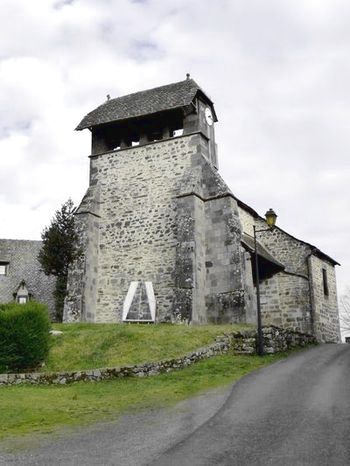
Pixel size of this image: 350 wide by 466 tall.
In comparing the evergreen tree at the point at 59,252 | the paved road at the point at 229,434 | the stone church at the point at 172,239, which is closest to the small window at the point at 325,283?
the stone church at the point at 172,239

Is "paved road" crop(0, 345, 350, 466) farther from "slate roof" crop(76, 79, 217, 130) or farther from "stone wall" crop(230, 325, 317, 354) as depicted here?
"slate roof" crop(76, 79, 217, 130)

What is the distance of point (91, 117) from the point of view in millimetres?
27312

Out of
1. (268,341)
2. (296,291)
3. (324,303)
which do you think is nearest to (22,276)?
(296,291)

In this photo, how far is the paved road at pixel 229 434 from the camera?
24.4 feet

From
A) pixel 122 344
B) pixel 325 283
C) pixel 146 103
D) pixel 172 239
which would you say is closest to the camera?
pixel 122 344

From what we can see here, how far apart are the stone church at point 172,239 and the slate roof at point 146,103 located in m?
0.07

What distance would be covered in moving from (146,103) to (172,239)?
7.32m

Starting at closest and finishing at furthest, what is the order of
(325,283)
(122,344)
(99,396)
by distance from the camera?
(99,396), (122,344), (325,283)

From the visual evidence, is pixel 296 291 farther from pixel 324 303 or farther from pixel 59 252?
pixel 59 252

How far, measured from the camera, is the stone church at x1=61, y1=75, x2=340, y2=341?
22.3 m

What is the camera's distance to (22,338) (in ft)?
49.7

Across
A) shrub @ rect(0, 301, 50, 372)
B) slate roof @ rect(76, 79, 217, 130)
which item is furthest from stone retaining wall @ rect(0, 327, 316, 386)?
slate roof @ rect(76, 79, 217, 130)

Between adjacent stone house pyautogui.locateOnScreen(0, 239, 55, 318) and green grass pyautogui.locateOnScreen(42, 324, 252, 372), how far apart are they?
9963mm

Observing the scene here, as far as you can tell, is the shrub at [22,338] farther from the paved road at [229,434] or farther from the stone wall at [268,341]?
the stone wall at [268,341]
